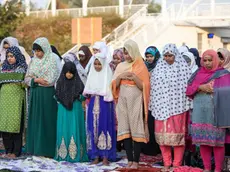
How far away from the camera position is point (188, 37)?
28.6m

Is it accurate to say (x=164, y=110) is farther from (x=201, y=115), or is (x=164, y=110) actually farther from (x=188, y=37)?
(x=188, y=37)

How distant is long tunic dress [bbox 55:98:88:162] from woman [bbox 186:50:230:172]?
179 cm

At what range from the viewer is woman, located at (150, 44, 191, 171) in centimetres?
760

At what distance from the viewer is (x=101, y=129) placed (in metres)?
8.31

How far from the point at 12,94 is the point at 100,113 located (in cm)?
134

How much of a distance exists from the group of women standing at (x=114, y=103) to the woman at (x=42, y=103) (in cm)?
1

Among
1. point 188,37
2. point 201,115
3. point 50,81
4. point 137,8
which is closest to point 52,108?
point 50,81

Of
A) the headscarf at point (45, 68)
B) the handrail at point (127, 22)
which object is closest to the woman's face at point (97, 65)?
the headscarf at point (45, 68)

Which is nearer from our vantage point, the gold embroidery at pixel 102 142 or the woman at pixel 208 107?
the woman at pixel 208 107

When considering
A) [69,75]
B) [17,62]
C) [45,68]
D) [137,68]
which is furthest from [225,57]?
[17,62]

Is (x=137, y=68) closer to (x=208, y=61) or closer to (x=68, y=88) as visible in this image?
(x=208, y=61)

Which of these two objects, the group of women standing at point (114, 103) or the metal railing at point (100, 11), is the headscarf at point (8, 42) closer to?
the group of women standing at point (114, 103)

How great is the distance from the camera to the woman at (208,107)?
7.25 metres

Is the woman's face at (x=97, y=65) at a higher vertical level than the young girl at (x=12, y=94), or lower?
higher
